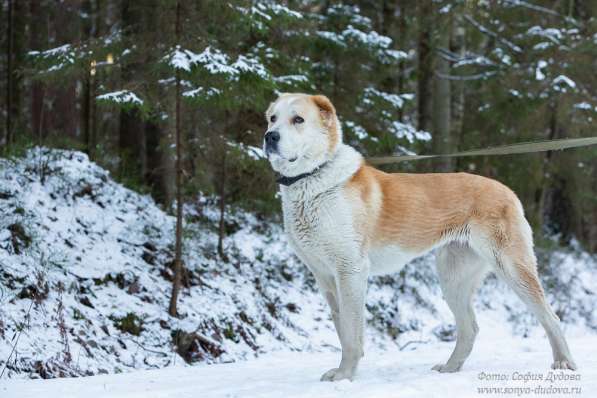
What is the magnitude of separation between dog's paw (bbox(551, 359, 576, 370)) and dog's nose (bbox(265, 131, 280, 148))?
2630mm

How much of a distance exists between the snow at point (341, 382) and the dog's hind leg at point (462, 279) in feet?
1.14

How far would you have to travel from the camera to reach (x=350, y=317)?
14.8 ft

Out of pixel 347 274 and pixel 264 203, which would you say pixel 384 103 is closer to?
pixel 264 203

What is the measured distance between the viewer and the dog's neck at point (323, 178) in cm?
463

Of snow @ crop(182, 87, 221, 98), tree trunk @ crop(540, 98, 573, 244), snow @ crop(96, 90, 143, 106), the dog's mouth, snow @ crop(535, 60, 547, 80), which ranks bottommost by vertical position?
tree trunk @ crop(540, 98, 573, 244)

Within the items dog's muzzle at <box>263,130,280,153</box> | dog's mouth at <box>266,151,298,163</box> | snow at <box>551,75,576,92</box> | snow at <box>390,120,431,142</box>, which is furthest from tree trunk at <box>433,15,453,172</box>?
dog's muzzle at <box>263,130,280,153</box>

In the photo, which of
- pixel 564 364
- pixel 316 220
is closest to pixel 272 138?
pixel 316 220

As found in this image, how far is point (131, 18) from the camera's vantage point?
886cm

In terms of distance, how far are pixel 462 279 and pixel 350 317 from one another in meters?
1.24

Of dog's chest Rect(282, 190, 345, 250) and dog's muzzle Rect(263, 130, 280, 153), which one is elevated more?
dog's muzzle Rect(263, 130, 280, 153)

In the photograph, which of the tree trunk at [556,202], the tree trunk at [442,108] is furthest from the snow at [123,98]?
the tree trunk at [556,202]

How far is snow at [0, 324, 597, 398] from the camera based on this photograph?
3.96 meters

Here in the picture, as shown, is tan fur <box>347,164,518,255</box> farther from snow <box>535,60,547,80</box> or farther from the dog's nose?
snow <box>535,60,547,80</box>

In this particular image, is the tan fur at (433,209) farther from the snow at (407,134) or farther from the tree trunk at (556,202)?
the tree trunk at (556,202)
